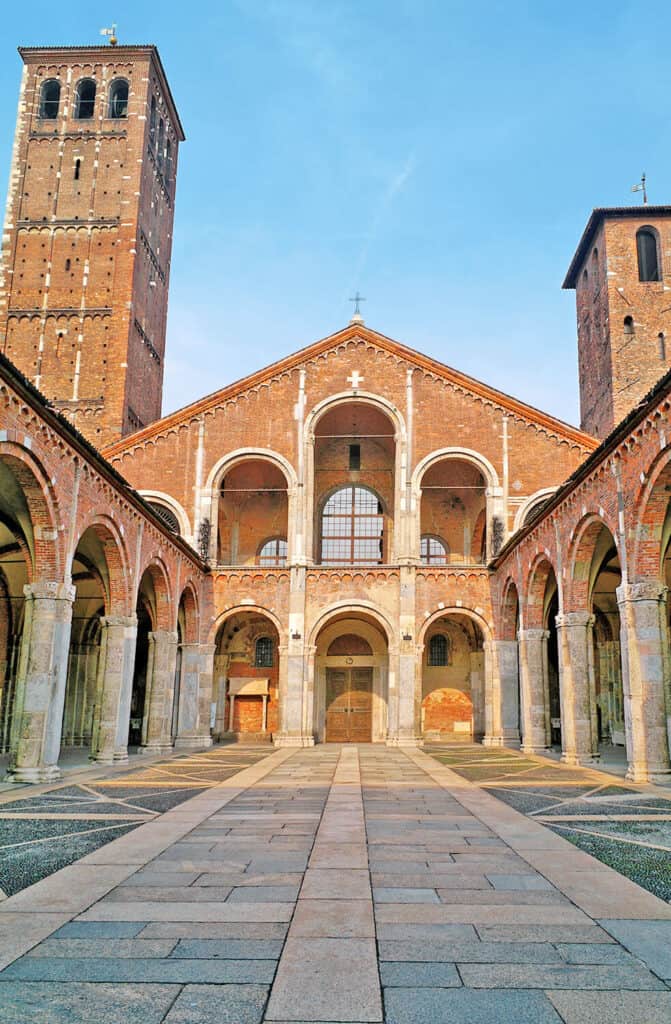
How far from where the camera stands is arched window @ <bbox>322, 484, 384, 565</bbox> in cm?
3142

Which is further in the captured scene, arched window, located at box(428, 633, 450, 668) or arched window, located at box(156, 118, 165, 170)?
arched window, located at box(156, 118, 165, 170)

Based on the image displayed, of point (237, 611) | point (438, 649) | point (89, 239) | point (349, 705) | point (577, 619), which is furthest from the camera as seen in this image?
point (89, 239)

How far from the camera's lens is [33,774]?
1435cm

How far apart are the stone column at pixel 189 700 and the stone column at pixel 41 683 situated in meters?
11.2

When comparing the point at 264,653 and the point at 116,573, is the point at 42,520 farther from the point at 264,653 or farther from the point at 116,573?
the point at 264,653

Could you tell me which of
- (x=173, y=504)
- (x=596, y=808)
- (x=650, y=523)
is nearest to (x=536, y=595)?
(x=650, y=523)

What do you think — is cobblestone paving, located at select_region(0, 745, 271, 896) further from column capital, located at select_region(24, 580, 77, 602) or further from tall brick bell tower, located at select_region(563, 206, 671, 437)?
tall brick bell tower, located at select_region(563, 206, 671, 437)

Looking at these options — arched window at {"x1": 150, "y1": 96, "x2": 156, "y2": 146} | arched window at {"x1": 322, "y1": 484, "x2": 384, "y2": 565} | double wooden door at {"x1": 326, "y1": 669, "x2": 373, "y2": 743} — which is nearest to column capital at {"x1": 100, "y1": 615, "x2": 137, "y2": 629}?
double wooden door at {"x1": 326, "y1": 669, "x2": 373, "y2": 743}

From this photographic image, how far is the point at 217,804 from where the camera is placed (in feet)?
37.2

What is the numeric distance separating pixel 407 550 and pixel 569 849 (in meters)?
19.9

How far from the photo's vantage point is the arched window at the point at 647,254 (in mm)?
39500

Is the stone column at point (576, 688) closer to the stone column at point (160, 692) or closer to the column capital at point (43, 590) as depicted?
the stone column at point (160, 692)

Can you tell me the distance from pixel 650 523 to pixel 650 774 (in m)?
4.47

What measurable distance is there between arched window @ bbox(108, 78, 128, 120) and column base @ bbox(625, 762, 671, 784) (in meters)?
37.2
